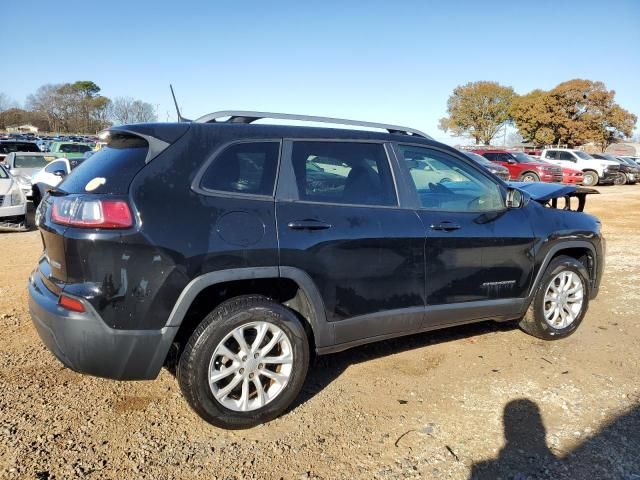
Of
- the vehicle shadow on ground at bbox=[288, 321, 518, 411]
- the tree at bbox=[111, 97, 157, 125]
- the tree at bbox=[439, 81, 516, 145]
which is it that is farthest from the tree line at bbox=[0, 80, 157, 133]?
the vehicle shadow on ground at bbox=[288, 321, 518, 411]

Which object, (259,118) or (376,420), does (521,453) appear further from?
(259,118)

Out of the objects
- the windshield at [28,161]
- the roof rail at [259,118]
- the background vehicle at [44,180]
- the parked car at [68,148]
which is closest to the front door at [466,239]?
the roof rail at [259,118]

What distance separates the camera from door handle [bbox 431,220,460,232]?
3537mm

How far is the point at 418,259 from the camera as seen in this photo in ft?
11.3

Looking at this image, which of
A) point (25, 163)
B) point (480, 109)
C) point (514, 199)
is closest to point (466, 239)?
point (514, 199)

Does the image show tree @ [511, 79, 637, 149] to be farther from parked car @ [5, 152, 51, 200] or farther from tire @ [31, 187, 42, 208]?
tire @ [31, 187, 42, 208]

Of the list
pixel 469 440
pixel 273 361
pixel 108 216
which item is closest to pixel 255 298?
pixel 273 361

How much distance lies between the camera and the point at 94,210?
8.66 ft

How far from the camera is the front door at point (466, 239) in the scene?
357 centimetres

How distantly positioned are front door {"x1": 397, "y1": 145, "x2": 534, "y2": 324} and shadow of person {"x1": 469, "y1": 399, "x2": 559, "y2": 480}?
2.72ft

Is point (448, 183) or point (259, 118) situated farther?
point (448, 183)

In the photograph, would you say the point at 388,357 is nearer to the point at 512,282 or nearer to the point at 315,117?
the point at 512,282

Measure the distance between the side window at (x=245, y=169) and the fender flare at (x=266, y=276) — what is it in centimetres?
47

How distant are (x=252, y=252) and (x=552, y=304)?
2.87m
